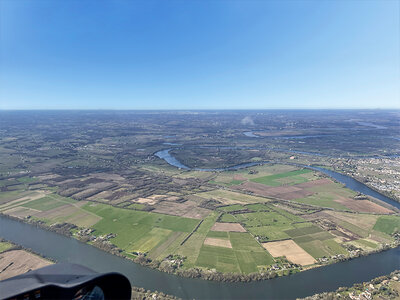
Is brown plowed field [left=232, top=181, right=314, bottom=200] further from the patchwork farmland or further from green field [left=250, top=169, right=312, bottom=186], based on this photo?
Result: green field [left=250, top=169, right=312, bottom=186]

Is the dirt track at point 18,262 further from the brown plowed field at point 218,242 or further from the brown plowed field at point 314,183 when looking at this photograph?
the brown plowed field at point 314,183

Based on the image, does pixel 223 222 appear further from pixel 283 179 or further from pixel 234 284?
pixel 283 179

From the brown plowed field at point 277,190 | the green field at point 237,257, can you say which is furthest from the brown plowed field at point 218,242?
the brown plowed field at point 277,190

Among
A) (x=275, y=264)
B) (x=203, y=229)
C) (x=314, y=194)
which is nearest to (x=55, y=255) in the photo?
(x=203, y=229)

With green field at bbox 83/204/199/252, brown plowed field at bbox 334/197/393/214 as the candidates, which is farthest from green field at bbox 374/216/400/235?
green field at bbox 83/204/199/252

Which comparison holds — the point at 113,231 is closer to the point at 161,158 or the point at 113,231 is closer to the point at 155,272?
the point at 155,272

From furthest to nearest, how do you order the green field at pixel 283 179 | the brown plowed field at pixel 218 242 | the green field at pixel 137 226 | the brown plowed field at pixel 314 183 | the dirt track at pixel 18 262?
the green field at pixel 283 179 → the brown plowed field at pixel 314 183 → the green field at pixel 137 226 → the brown plowed field at pixel 218 242 → the dirt track at pixel 18 262
